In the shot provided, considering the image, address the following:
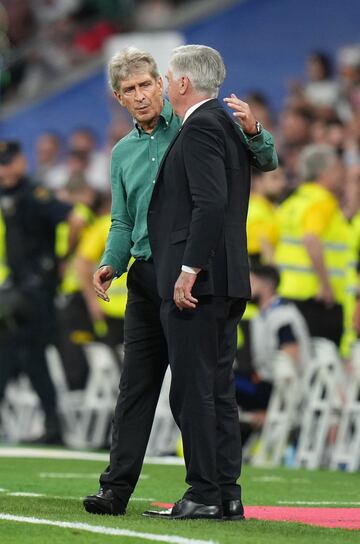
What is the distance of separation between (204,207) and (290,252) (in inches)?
262

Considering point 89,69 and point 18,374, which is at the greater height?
point 89,69

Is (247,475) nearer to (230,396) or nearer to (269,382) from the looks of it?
(269,382)

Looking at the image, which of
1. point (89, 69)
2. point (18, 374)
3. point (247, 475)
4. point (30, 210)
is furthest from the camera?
point (89, 69)

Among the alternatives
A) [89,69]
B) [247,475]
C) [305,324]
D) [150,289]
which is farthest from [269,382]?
[89,69]

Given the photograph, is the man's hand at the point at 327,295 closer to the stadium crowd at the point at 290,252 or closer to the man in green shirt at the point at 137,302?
the stadium crowd at the point at 290,252

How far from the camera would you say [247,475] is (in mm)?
10805

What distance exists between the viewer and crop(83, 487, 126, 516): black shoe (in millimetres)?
7164

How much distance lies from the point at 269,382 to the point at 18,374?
3.68 meters

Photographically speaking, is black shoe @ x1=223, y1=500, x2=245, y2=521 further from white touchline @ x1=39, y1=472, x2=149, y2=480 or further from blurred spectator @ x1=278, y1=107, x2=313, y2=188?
blurred spectator @ x1=278, y1=107, x2=313, y2=188

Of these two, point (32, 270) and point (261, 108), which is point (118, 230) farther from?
point (261, 108)

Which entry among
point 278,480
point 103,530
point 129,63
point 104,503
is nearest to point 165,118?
point 129,63

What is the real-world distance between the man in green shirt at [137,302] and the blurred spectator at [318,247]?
18.7 feet

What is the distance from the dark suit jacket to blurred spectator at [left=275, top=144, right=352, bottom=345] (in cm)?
593

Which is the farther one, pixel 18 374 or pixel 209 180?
pixel 18 374
